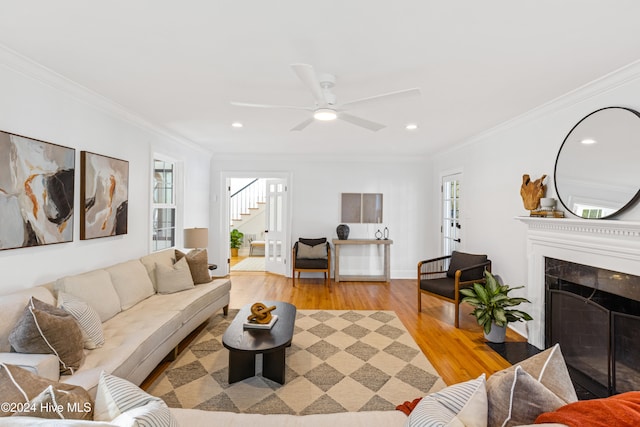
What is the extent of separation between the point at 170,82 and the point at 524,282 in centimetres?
404

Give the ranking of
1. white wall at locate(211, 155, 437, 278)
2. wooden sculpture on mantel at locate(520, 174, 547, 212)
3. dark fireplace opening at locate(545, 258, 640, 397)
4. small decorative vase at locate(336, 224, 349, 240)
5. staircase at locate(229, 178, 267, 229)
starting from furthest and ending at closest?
staircase at locate(229, 178, 267, 229) < white wall at locate(211, 155, 437, 278) < small decorative vase at locate(336, 224, 349, 240) < wooden sculpture on mantel at locate(520, 174, 547, 212) < dark fireplace opening at locate(545, 258, 640, 397)

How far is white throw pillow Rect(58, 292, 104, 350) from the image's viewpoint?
210cm


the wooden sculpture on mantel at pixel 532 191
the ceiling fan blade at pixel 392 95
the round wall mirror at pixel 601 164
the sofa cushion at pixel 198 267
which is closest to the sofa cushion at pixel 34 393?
the ceiling fan blade at pixel 392 95

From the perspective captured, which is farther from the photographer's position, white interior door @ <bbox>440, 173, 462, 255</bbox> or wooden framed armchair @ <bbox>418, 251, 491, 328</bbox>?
white interior door @ <bbox>440, 173, 462, 255</bbox>

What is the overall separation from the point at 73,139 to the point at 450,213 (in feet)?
17.3

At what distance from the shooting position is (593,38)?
1.87m

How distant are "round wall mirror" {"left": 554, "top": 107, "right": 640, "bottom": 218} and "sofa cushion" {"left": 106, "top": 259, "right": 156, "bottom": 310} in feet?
13.4

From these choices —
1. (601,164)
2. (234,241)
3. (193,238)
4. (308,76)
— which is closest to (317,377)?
(308,76)

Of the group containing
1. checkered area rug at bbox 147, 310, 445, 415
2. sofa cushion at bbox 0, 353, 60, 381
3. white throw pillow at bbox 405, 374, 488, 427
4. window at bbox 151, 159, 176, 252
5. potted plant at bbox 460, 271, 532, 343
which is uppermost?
window at bbox 151, 159, 176, 252

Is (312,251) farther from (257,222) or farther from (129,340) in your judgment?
(257,222)

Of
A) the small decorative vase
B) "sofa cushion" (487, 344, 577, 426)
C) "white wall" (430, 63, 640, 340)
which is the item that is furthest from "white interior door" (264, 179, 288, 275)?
"sofa cushion" (487, 344, 577, 426)

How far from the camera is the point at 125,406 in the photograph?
3.49 feet

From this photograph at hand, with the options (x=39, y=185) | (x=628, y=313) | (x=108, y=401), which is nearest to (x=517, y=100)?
(x=628, y=313)

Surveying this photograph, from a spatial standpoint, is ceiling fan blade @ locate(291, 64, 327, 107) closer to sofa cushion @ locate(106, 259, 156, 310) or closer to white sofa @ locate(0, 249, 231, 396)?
white sofa @ locate(0, 249, 231, 396)
